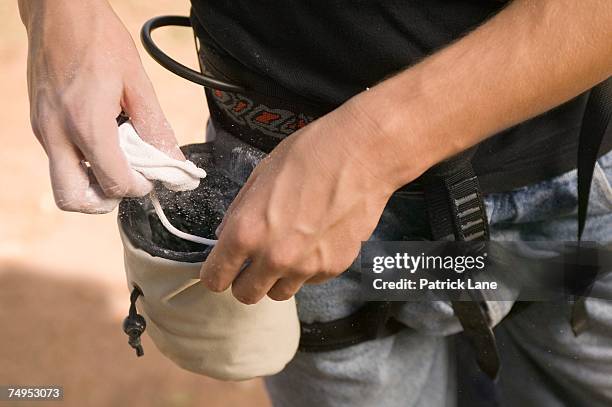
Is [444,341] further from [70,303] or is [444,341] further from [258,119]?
[70,303]

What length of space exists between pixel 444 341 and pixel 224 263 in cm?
53

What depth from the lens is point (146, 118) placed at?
863mm

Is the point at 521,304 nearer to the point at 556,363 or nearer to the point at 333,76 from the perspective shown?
the point at 556,363

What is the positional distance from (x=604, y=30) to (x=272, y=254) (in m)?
0.34

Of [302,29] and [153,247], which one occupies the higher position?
[302,29]

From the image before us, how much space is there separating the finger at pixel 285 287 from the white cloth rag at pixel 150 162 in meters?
0.15

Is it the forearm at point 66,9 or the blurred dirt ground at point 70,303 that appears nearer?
the forearm at point 66,9

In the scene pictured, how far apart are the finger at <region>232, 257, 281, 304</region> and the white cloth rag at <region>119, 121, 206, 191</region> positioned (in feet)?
0.41

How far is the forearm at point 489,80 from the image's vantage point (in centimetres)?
71

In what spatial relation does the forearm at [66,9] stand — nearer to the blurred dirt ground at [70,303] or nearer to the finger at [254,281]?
the finger at [254,281]

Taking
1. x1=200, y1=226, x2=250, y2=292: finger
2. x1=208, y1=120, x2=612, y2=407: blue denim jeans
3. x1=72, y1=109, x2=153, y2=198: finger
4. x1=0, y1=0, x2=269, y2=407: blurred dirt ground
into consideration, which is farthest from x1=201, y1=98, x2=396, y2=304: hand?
x1=0, y1=0, x2=269, y2=407: blurred dirt ground

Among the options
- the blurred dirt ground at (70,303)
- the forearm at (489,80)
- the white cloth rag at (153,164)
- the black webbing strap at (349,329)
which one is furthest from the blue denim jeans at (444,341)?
the blurred dirt ground at (70,303)

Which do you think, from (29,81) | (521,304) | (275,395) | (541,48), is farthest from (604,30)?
(275,395)

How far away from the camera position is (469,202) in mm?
918
